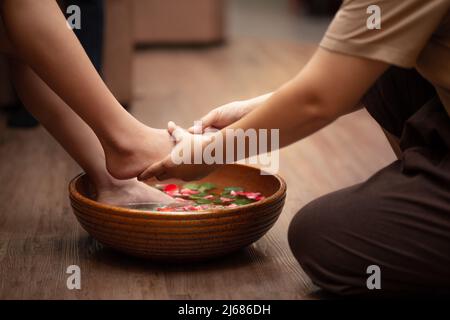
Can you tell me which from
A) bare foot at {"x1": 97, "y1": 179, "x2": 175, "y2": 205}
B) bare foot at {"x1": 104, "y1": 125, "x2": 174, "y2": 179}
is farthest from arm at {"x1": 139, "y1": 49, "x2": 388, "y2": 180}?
bare foot at {"x1": 97, "y1": 179, "x2": 175, "y2": 205}

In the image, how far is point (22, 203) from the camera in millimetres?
1697

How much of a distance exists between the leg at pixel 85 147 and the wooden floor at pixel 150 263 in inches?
4.4

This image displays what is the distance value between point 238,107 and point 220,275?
0.32 metres

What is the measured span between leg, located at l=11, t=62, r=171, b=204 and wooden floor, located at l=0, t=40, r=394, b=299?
112mm

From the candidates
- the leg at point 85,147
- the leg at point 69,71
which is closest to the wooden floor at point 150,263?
the leg at point 85,147

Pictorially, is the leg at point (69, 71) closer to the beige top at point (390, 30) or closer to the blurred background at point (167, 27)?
the beige top at point (390, 30)

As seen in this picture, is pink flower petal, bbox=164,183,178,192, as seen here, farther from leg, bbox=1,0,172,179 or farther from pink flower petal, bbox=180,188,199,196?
leg, bbox=1,0,172,179

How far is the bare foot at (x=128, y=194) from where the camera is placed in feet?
4.63

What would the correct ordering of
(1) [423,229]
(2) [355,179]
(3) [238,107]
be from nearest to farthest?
(1) [423,229] < (3) [238,107] < (2) [355,179]

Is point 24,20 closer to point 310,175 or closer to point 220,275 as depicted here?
point 220,275

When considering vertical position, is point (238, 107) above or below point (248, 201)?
above

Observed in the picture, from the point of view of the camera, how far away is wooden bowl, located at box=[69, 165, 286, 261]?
47.8 inches

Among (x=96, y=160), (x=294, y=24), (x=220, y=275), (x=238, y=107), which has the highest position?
(x=238, y=107)
